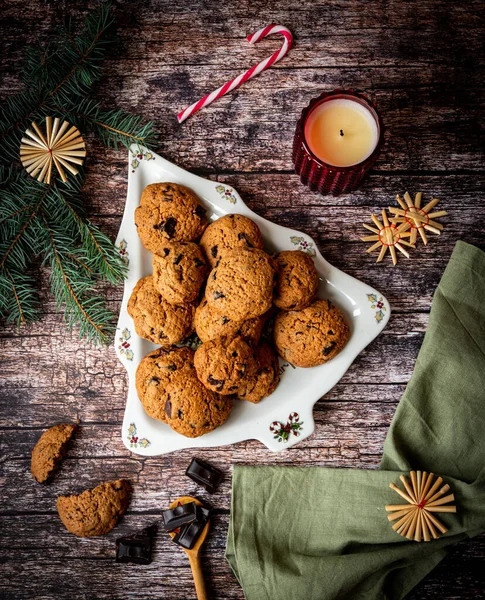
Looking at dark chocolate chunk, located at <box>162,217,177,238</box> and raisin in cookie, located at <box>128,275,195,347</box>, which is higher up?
dark chocolate chunk, located at <box>162,217,177,238</box>

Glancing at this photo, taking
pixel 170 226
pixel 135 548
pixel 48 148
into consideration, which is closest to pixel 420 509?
pixel 135 548

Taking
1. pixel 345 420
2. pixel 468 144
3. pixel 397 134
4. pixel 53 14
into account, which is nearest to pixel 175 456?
pixel 345 420

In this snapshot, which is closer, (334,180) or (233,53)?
(334,180)

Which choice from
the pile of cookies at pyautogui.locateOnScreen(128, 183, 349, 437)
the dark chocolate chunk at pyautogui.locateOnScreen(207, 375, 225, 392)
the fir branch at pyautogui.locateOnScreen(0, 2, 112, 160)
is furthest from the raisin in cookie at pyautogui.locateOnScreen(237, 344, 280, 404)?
the fir branch at pyautogui.locateOnScreen(0, 2, 112, 160)

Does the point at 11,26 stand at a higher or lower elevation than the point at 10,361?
higher

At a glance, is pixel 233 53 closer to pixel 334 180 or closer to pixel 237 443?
pixel 334 180

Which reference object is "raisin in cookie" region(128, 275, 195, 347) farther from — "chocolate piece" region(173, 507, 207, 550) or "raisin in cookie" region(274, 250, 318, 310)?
"chocolate piece" region(173, 507, 207, 550)

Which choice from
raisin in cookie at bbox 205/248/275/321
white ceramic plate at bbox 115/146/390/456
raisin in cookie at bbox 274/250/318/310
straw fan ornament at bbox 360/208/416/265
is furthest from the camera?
straw fan ornament at bbox 360/208/416/265
